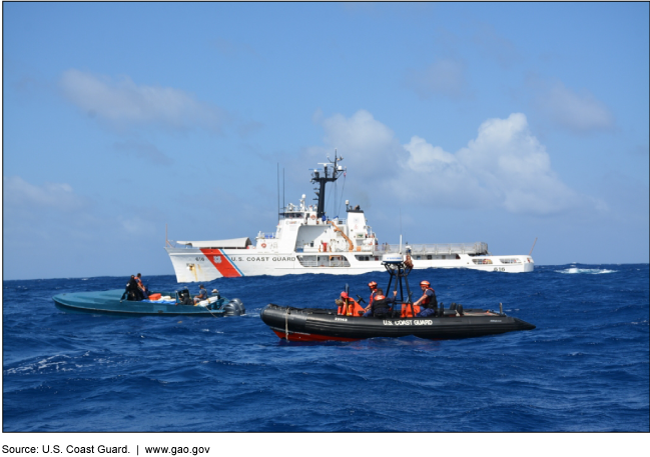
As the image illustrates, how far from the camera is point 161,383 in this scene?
12.5m

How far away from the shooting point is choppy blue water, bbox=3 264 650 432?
387 inches

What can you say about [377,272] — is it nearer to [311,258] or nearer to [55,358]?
[311,258]

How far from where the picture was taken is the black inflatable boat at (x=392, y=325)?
17234 mm

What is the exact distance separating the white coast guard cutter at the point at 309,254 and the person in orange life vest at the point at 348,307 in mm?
31896

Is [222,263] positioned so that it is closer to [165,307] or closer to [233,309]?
[165,307]

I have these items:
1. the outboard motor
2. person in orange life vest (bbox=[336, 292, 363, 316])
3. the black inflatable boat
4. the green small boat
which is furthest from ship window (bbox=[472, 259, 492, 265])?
person in orange life vest (bbox=[336, 292, 363, 316])

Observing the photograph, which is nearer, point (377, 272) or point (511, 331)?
point (511, 331)

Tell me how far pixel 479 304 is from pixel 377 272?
23619 millimetres

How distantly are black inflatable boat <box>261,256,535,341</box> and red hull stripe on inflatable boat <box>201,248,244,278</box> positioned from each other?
33.0m

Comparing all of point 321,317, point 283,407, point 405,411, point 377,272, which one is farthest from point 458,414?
point 377,272

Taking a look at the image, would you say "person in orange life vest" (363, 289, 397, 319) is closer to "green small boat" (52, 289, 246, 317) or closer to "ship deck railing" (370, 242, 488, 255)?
"green small boat" (52, 289, 246, 317)

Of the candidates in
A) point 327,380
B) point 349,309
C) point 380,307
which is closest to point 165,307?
point 349,309

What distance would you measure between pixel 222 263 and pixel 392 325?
35212 mm

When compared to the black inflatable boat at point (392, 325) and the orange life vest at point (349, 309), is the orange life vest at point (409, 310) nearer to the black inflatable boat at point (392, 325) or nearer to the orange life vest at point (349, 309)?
the black inflatable boat at point (392, 325)
